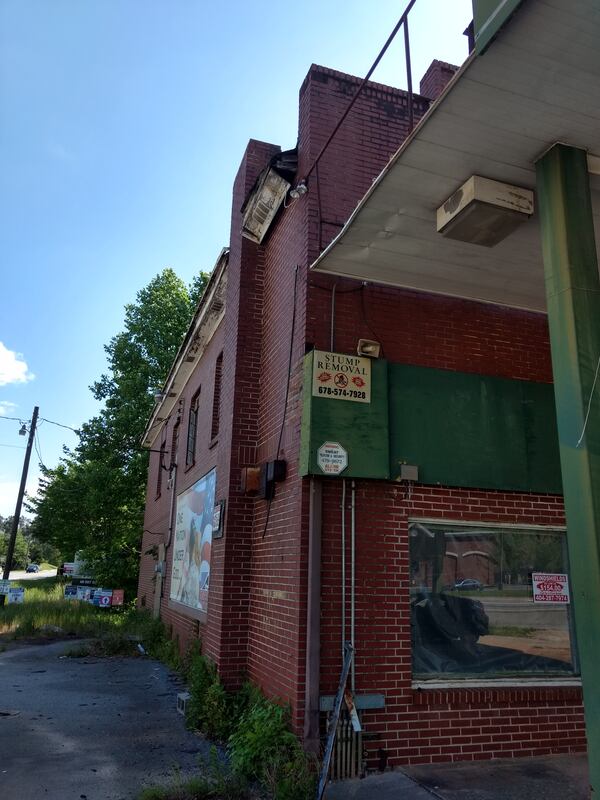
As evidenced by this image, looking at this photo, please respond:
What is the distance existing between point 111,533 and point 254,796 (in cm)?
2266

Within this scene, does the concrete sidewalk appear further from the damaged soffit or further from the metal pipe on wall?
the damaged soffit

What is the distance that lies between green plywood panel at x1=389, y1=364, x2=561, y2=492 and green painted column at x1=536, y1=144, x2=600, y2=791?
228 cm

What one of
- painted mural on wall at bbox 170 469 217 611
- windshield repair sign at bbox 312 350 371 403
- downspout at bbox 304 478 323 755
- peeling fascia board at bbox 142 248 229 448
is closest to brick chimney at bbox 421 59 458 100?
peeling fascia board at bbox 142 248 229 448

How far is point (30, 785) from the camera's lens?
16.8ft

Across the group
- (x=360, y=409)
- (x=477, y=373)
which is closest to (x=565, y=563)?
(x=477, y=373)

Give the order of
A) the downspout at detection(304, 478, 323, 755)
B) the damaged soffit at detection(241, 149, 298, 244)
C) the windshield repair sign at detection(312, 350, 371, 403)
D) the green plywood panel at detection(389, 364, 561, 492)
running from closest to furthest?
the downspout at detection(304, 478, 323, 755) → the windshield repair sign at detection(312, 350, 371, 403) → the green plywood panel at detection(389, 364, 561, 492) → the damaged soffit at detection(241, 149, 298, 244)

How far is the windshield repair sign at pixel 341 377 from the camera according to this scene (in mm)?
6070

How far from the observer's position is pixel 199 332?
39.3ft

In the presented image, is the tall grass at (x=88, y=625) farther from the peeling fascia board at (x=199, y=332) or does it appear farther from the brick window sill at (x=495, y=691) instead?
the brick window sill at (x=495, y=691)

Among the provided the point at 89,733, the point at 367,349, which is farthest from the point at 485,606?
the point at 89,733

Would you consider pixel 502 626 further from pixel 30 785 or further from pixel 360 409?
pixel 30 785

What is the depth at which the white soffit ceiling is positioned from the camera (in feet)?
11.7

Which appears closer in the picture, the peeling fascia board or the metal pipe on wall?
the metal pipe on wall

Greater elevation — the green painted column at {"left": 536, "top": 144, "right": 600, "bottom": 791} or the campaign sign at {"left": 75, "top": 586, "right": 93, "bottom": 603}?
the green painted column at {"left": 536, "top": 144, "right": 600, "bottom": 791}
